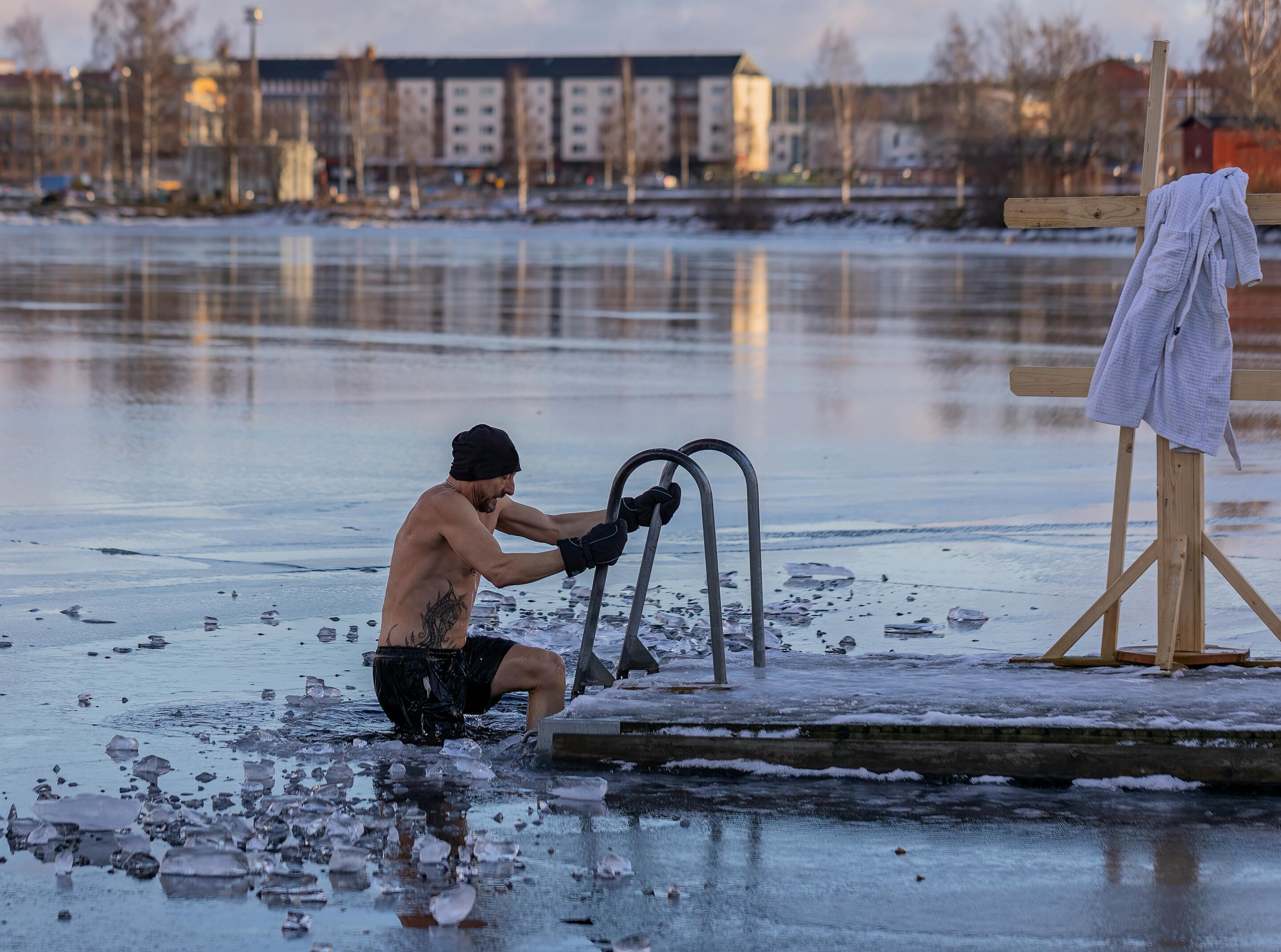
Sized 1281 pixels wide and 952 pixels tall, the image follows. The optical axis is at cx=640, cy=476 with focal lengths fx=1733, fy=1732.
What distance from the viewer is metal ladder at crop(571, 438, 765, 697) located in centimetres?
548

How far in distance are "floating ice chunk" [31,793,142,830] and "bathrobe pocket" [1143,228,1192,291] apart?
11.7 feet

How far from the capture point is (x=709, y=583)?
18.0 ft

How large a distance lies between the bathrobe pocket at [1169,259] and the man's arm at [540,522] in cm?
198

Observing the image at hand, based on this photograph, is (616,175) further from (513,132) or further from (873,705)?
(873,705)

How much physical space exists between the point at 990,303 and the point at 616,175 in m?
104

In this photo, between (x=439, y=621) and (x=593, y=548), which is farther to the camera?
(x=439, y=621)

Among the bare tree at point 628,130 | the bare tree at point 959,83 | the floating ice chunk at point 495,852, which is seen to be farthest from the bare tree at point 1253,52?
the floating ice chunk at point 495,852

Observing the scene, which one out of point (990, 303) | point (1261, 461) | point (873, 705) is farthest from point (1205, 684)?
point (990, 303)

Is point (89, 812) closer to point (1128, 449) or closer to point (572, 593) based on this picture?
point (572, 593)

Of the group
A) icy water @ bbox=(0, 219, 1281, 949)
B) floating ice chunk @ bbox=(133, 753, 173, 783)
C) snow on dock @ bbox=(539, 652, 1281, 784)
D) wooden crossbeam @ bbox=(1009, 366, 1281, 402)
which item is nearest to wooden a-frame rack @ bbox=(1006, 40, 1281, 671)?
wooden crossbeam @ bbox=(1009, 366, 1281, 402)

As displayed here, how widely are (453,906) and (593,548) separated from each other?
155 centimetres

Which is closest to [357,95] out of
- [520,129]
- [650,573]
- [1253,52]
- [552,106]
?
[520,129]

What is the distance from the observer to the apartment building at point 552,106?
412 ft

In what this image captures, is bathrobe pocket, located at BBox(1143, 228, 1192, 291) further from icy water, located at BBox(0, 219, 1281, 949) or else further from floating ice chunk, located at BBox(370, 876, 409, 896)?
floating ice chunk, located at BBox(370, 876, 409, 896)
